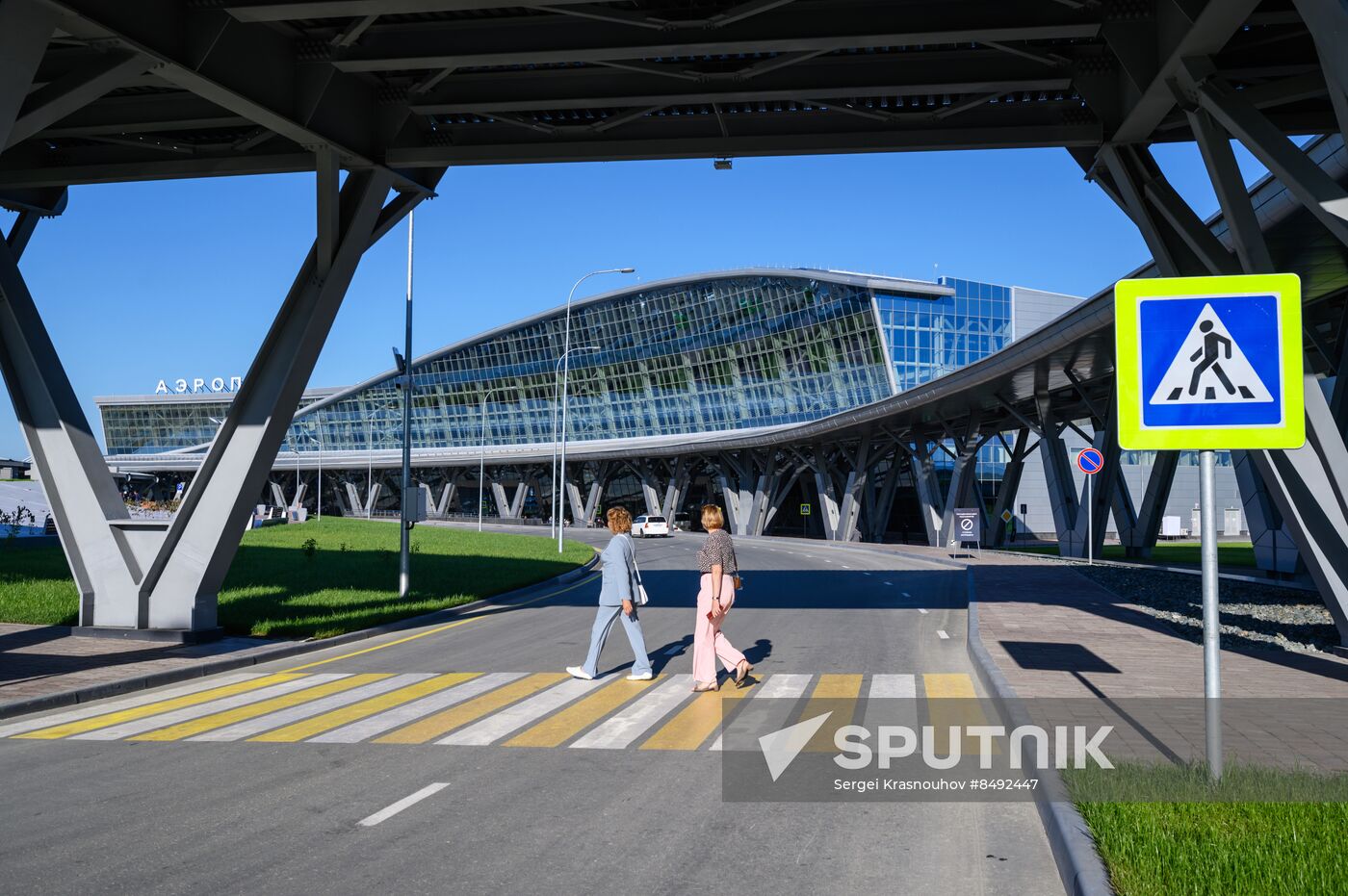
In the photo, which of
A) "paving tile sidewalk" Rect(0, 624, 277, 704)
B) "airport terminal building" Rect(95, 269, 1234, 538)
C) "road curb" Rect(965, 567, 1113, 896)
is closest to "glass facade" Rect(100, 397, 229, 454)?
"airport terminal building" Rect(95, 269, 1234, 538)

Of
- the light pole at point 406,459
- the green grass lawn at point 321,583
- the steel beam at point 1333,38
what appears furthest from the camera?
the light pole at point 406,459

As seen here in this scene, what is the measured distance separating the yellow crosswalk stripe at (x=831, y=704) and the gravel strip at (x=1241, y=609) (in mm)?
5634

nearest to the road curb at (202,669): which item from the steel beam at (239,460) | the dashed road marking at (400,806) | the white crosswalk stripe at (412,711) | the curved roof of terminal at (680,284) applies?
the steel beam at (239,460)

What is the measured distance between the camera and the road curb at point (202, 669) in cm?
1043

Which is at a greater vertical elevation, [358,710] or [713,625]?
[713,625]

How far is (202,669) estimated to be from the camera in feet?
41.8

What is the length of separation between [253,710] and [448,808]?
440 cm

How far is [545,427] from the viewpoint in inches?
4466

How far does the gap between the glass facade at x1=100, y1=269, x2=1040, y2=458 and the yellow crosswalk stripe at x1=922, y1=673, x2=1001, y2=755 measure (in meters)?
65.7

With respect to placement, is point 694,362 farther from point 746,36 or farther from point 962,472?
point 746,36

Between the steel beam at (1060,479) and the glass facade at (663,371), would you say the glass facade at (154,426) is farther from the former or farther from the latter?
the steel beam at (1060,479)

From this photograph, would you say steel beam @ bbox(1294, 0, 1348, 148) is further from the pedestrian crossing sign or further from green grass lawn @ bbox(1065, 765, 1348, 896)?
green grass lawn @ bbox(1065, 765, 1348, 896)

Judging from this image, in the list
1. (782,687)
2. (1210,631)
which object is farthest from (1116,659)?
(1210,631)

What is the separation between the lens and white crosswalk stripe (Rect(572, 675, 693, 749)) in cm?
892
